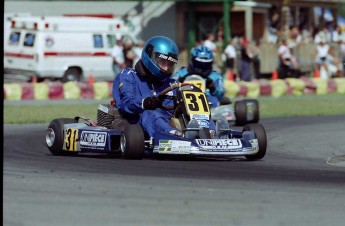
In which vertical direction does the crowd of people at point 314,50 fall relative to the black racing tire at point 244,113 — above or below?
above

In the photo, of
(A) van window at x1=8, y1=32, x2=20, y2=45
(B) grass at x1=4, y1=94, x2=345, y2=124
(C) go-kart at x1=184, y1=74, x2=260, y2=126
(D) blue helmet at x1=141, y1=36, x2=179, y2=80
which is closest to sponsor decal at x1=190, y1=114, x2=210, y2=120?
(D) blue helmet at x1=141, y1=36, x2=179, y2=80

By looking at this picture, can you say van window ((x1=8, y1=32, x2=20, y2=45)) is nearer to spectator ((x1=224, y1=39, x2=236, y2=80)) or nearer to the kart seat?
spectator ((x1=224, y1=39, x2=236, y2=80))

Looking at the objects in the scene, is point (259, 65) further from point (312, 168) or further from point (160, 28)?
point (312, 168)

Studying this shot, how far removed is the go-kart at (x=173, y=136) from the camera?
1052cm

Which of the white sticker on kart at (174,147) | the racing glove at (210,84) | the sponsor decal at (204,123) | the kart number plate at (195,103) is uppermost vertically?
the racing glove at (210,84)

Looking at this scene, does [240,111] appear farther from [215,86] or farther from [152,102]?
[152,102]

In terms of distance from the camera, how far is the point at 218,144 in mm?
10453

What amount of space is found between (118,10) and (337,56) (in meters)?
7.68

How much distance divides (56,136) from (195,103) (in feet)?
5.15

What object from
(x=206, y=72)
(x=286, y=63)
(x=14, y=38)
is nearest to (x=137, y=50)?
(x=14, y=38)

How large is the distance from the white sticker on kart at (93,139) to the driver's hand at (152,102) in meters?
0.52

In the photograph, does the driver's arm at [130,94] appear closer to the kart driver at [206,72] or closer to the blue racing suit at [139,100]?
the blue racing suit at [139,100]

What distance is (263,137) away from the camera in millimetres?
11016

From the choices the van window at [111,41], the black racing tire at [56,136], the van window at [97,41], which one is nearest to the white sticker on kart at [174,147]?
the black racing tire at [56,136]
